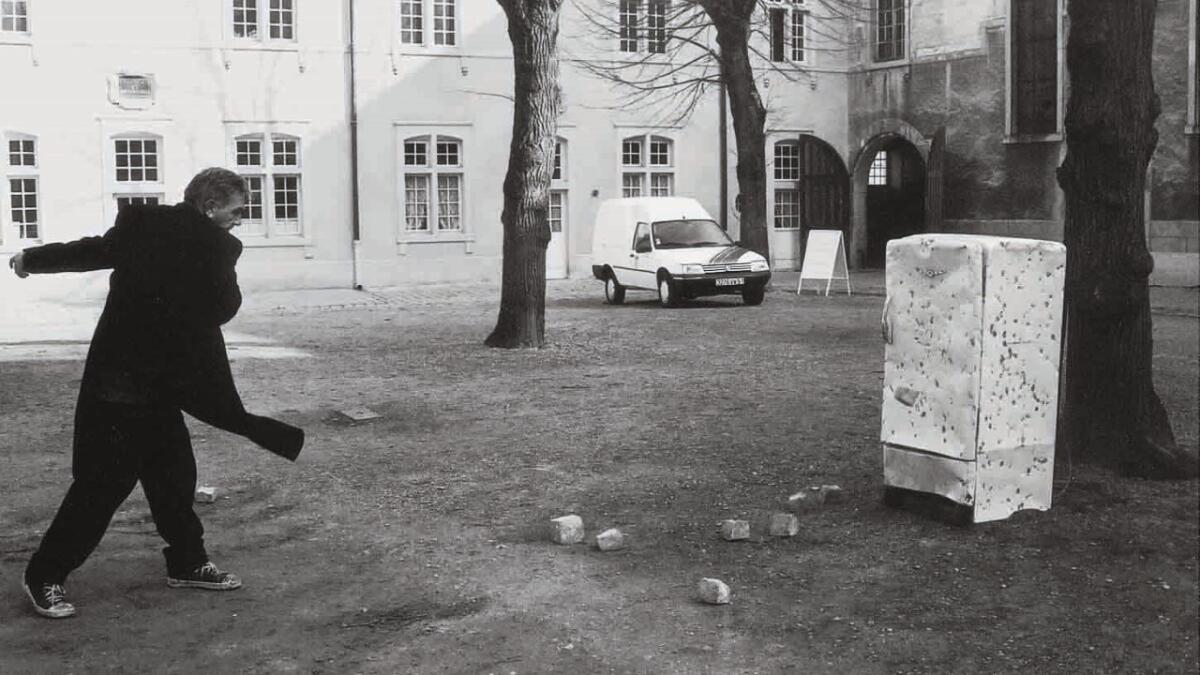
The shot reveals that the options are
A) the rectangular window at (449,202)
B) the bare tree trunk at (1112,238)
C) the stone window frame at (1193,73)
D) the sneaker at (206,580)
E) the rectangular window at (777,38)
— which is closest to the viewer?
the sneaker at (206,580)

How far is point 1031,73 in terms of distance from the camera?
93.0 ft

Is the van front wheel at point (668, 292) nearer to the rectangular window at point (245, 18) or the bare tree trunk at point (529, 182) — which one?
the bare tree trunk at point (529, 182)

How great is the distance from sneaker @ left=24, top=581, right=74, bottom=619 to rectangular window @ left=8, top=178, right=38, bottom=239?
2247 centimetres

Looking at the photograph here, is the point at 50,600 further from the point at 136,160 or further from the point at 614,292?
the point at 136,160

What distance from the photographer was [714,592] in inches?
246

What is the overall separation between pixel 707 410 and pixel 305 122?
18.8 metres

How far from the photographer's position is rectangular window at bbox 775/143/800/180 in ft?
112

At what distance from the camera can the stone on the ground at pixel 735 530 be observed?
291 inches

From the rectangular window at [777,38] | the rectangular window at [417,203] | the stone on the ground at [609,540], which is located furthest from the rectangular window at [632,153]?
the stone on the ground at [609,540]

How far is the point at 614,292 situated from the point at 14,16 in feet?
40.0

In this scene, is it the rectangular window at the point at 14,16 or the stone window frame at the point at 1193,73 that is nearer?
the stone window frame at the point at 1193,73

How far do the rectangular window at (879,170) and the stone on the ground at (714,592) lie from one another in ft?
97.0

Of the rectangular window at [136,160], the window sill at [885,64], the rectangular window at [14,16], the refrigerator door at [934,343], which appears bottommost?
the refrigerator door at [934,343]

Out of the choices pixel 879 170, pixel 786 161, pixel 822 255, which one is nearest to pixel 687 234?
pixel 822 255
